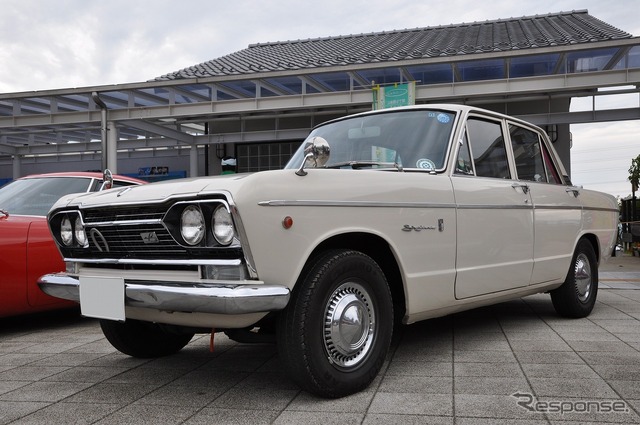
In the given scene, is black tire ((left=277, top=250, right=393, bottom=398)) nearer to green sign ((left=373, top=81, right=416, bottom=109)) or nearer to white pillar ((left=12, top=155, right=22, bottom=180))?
green sign ((left=373, top=81, right=416, bottom=109))

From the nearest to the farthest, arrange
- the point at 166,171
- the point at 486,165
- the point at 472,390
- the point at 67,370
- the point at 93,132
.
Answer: the point at 472,390, the point at 67,370, the point at 486,165, the point at 93,132, the point at 166,171

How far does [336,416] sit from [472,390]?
32.3 inches

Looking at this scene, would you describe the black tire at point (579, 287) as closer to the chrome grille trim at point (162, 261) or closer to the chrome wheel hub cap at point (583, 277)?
the chrome wheel hub cap at point (583, 277)

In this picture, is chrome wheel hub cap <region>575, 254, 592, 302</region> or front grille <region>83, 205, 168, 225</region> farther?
chrome wheel hub cap <region>575, 254, 592, 302</region>

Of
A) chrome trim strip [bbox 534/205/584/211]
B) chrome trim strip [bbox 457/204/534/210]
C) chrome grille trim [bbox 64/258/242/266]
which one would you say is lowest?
chrome grille trim [bbox 64/258/242/266]

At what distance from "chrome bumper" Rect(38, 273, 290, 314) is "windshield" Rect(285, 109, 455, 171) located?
1.35 metres

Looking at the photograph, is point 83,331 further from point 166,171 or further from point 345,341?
point 166,171

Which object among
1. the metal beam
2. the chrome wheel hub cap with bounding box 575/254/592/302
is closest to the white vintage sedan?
the chrome wheel hub cap with bounding box 575/254/592/302

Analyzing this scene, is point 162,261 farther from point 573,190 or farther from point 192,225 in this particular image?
point 573,190

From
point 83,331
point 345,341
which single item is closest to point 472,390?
point 345,341

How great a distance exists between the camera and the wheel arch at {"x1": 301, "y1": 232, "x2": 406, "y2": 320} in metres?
3.05

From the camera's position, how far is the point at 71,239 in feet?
10.9

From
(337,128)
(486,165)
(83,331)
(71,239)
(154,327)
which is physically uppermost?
(337,128)

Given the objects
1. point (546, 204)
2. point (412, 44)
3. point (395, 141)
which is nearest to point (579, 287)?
point (546, 204)
